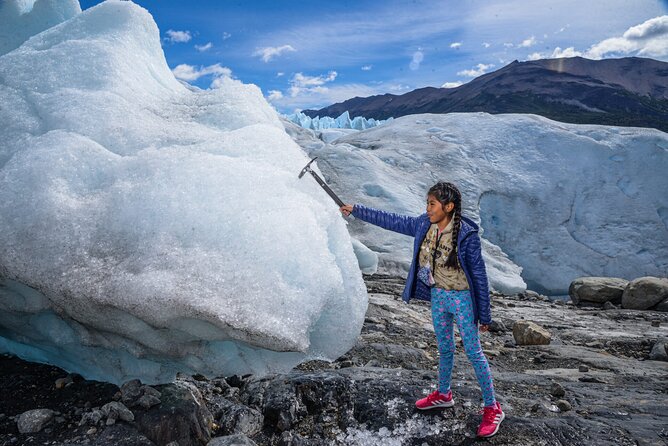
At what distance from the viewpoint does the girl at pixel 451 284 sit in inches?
112

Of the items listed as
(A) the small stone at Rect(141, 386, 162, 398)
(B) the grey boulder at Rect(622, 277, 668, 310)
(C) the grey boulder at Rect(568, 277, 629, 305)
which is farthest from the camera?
(C) the grey boulder at Rect(568, 277, 629, 305)

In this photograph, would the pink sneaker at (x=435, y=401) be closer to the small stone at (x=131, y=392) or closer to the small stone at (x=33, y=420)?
the small stone at (x=131, y=392)

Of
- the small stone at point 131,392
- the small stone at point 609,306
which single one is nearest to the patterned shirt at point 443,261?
the small stone at point 131,392

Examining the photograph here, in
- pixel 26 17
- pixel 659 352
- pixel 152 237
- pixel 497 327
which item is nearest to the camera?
pixel 152 237

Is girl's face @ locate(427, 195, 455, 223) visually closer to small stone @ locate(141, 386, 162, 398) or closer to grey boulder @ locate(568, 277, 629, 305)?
small stone @ locate(141, 386, 162, 398)

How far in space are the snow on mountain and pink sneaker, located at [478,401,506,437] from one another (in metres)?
8.19

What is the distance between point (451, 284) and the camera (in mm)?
2938

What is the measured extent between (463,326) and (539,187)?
13.0 metres

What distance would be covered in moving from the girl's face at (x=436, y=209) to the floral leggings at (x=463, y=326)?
50 centimetres

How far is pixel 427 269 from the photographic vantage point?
3.03 metres

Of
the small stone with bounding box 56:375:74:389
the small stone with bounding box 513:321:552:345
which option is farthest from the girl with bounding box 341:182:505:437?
the small stone with bounding box 513:321:552:345

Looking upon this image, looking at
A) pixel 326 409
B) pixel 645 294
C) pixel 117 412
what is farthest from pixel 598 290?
pixel 117 412

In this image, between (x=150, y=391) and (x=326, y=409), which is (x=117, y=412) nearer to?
(x=150, y=391)

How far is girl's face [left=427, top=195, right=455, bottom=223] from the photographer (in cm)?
289
